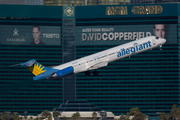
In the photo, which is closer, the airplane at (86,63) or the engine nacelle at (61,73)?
the engine nacelle at (61,73)

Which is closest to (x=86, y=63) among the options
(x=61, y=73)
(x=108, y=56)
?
(x=108, y=56)

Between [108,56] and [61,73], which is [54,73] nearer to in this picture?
[61,73]

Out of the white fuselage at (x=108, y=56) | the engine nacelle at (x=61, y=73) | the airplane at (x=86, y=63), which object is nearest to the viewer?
the engine nacelle at (x=61, y=73)

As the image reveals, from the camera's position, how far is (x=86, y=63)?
502 ft

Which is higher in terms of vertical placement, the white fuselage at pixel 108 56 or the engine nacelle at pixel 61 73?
the white fuselage at pixel 108 56

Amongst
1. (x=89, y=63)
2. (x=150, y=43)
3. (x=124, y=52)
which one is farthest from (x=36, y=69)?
(x=150, y=43)

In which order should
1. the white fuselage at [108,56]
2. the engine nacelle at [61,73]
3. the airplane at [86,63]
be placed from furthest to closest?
the white fuselage at [108,56] < the airplane at [86,63] < the engine nacelle at [61,73]

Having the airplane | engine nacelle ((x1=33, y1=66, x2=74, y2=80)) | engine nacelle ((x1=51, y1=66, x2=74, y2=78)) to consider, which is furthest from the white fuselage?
engine nacelle ((x1=51, y1=66, x2=74, y2=78))

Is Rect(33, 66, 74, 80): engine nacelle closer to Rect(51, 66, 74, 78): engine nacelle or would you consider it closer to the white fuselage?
Rect(51, 66, 74, 78): engine nacelle

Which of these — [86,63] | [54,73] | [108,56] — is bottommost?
[54,73]

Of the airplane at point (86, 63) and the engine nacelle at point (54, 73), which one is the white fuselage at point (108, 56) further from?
the engine nacelle at point (54, 73)

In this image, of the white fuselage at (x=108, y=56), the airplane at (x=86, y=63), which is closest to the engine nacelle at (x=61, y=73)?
the airplane at (x=86, y=63)

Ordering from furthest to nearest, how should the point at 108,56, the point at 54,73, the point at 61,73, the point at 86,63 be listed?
the point at 108,56
the point at 86,63
the point at 54,73
the point at 61,73

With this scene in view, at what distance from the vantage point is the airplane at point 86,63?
14775 cm
